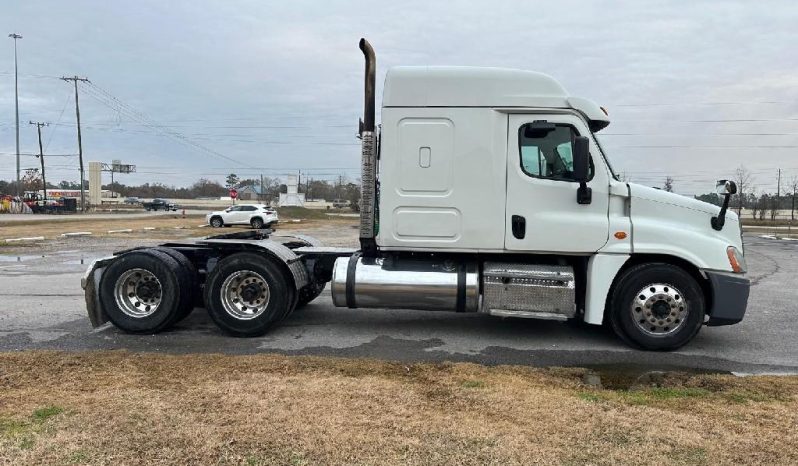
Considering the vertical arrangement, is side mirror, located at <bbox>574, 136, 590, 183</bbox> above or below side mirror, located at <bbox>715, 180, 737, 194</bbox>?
above

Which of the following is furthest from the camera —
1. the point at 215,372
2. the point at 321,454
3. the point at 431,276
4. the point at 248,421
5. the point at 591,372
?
the point at 431,276

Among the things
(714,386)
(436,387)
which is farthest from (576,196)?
(436,387)

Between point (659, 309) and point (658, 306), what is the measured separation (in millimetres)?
40

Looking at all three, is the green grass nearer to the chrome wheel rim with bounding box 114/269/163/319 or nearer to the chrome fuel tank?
the chrome fuel tank

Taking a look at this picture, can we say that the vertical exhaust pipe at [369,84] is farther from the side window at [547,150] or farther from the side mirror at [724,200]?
the side mirror at [724,200]

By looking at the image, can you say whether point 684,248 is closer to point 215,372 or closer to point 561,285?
point 561,285

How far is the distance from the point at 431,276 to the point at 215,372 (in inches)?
101

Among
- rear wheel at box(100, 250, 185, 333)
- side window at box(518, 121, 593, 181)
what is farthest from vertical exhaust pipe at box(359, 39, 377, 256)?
rear wheel at box(100, 250, 185, 333)

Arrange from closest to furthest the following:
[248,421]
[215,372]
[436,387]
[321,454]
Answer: [321,454], [248,421], [436,387], [215,372]

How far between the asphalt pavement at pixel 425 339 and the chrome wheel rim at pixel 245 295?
0.33 metres

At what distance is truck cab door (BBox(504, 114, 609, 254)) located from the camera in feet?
19.7

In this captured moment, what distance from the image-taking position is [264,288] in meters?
6.61

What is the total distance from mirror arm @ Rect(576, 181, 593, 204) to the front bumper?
1.51m

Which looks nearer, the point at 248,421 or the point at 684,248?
the point at 248,421
